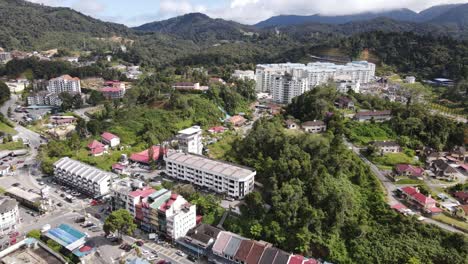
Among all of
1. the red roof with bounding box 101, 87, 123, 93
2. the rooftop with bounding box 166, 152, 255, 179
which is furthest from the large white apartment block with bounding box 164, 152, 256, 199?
the red roof with bounding box 101, 87, 123, 93

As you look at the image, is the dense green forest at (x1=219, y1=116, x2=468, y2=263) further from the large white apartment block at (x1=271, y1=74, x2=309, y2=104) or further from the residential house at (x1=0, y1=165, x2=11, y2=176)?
the large white apartment block at (x1=271, y1=74, x2=309, y2=104)

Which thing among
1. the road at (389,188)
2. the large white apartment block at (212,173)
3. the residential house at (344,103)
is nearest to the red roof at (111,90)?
the large white apartment block at (212,173)

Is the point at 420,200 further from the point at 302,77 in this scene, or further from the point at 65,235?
the point at 302,77

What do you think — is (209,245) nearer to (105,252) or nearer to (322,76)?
(105,252)

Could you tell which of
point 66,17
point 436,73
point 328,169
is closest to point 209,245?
point 328,169

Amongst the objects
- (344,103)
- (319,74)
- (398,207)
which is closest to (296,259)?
(398,207)

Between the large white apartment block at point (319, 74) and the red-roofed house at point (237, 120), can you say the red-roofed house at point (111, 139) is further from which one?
the large white apartment block at point (319, 74)
